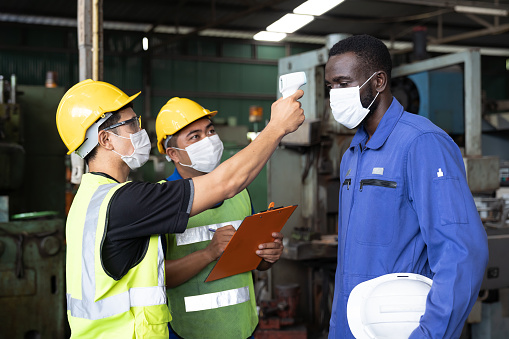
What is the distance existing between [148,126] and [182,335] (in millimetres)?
7124

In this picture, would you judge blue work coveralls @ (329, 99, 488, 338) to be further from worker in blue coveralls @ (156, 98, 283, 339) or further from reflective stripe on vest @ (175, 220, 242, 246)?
reflective stripe on vest @ (175, 220, 242, 246)

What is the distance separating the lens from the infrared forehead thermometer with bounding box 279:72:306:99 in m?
1.48

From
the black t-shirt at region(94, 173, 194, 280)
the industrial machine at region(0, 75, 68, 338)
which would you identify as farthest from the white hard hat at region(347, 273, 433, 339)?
the industrial machine at region(0, 75, 68, 338)

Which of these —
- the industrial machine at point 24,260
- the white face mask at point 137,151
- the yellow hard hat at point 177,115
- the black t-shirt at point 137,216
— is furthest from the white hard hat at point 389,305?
the industrial machine at point 24,260

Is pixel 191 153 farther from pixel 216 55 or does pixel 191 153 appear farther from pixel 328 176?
pixel 216 55

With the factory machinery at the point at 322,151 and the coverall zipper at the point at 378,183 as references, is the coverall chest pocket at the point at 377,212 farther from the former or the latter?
the factory machinery at the point at 322,151

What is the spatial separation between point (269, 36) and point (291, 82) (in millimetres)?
11224

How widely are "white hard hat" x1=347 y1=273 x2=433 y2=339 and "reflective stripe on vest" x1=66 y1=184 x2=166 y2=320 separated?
21.9 inches

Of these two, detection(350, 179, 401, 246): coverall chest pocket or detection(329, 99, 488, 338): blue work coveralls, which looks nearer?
detection(329, 99, 488, 338): blue work coveralls

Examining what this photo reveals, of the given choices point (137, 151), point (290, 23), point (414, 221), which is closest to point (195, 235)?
point (137, 151)

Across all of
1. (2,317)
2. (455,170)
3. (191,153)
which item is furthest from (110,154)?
(2,317)

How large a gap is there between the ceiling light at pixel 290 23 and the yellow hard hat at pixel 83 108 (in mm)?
9300

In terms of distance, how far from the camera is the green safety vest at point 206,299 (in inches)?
74.6

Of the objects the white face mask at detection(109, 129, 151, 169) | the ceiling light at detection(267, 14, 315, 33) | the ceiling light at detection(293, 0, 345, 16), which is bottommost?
the white face mask at detection(109, 129, 151, 169)
